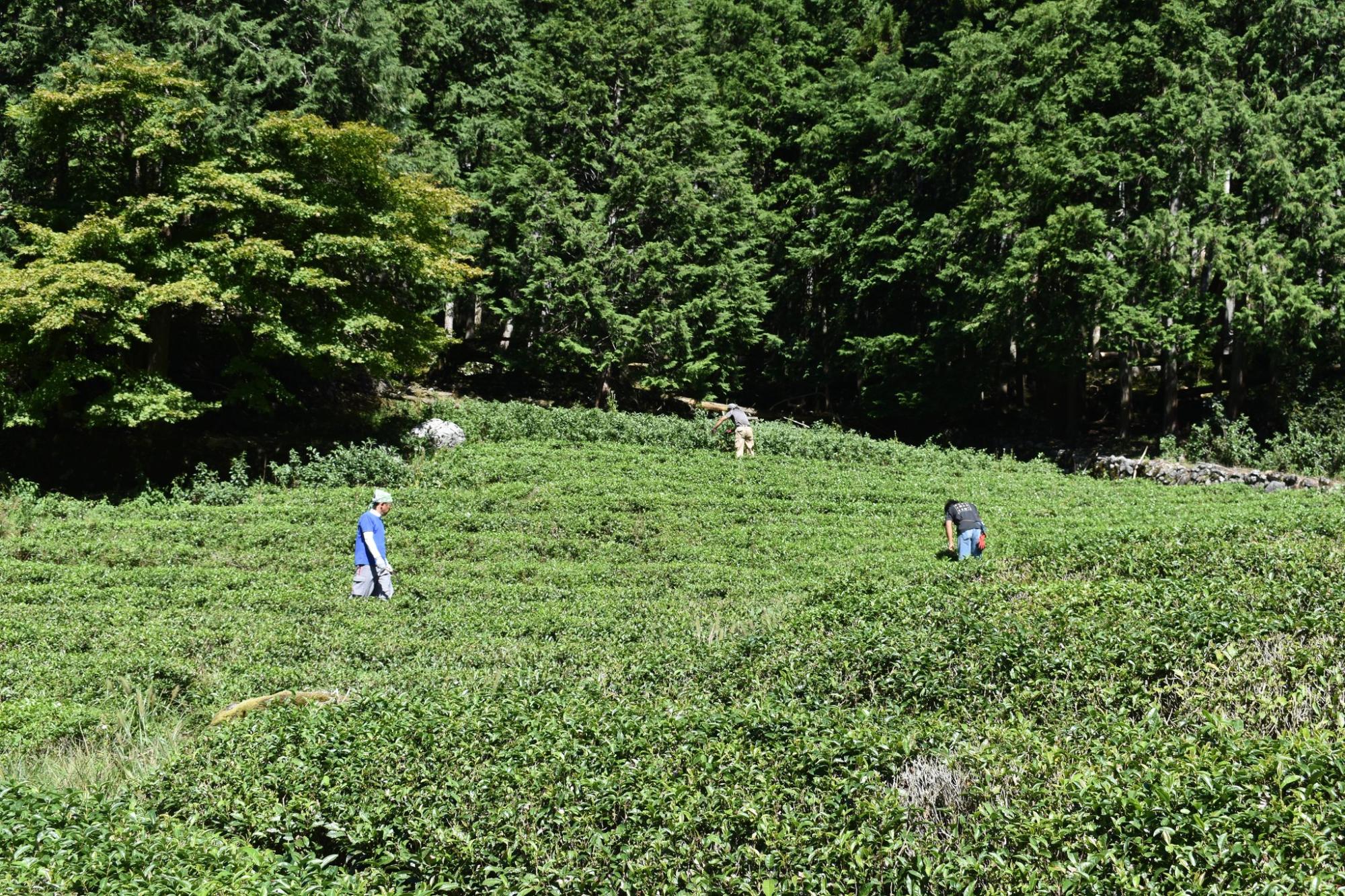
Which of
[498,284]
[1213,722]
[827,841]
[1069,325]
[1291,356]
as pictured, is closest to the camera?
[827,841]

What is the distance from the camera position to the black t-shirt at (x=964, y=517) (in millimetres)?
11477

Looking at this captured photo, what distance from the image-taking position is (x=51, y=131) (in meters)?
16.5

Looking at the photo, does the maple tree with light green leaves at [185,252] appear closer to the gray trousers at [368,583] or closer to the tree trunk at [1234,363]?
the gray trousers at [368,583]

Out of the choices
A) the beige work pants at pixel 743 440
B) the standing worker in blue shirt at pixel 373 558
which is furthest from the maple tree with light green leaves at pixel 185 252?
the standing worker in blue shirt at pixel 373 558

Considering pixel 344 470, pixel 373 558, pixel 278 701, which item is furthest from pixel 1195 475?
pixel 278 701

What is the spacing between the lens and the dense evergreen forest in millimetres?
16547

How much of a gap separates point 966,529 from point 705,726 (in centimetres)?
751

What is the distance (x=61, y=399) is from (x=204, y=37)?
9.64 metres

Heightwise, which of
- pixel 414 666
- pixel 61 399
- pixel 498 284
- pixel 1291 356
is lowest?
pixel 414 666

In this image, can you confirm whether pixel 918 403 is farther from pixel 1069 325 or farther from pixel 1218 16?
pixel 1218 16

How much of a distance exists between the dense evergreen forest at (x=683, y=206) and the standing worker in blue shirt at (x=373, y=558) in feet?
24.4

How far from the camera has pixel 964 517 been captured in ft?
37.8

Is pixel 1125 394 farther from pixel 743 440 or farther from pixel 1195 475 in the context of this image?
pixel 743 440

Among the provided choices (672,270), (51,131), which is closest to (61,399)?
(51,131)
